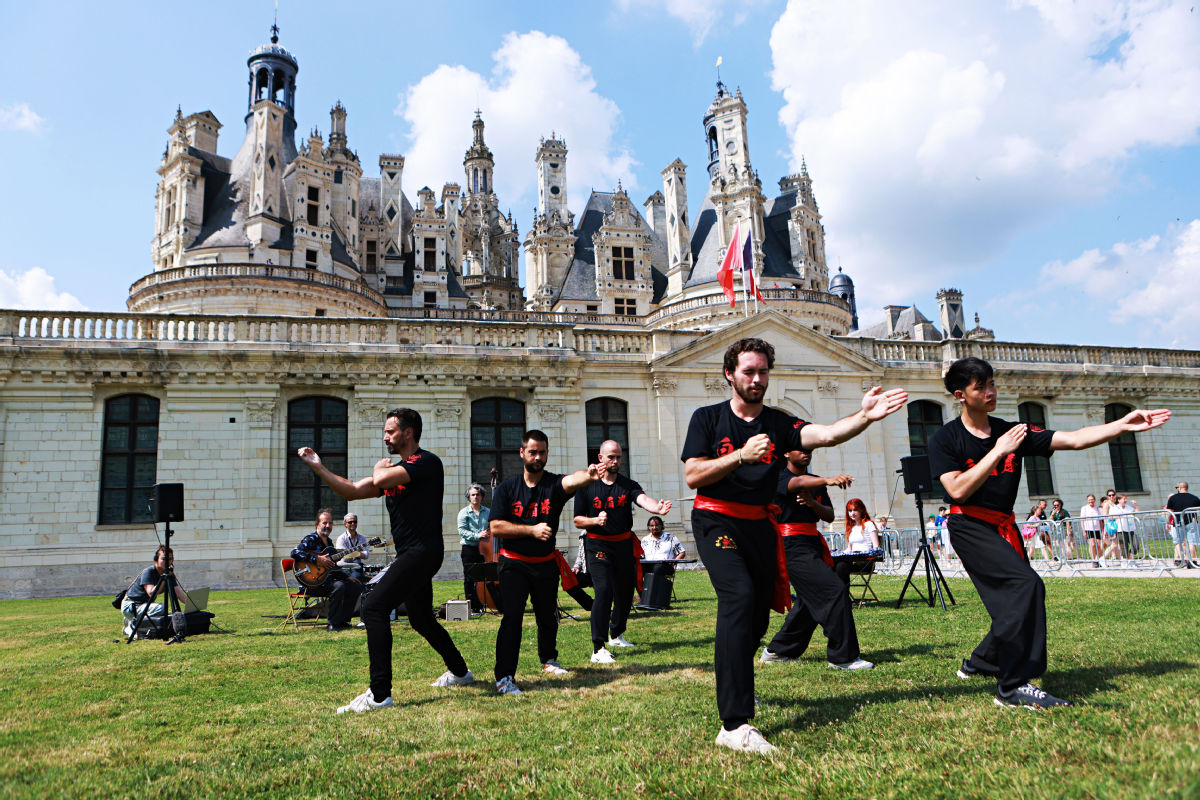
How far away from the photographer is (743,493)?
465cm

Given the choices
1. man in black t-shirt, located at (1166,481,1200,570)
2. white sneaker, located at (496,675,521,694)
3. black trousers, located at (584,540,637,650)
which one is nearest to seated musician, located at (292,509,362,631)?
black trousers, located at (584,540,637,650)

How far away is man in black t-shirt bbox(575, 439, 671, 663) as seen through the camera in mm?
7449

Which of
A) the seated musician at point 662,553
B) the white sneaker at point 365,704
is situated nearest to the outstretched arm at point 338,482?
the white sneaker at point 365,704

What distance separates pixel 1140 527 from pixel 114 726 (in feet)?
54.6

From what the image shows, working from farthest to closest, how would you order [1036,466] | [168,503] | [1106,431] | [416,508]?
[1036,466] → [168,503] → [416,508] → [1106,431]

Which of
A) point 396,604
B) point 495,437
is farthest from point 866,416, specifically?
point 495,437

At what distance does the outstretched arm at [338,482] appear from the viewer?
5.16 m

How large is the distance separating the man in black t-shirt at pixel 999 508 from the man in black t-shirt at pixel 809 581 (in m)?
1.02

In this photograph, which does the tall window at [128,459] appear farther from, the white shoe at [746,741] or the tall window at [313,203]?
the tall window at [313,203]

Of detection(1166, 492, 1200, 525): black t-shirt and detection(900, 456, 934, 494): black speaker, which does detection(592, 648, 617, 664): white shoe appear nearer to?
detection(900, 456, 934, 494): black speaker

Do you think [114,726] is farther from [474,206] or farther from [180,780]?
[474,206]

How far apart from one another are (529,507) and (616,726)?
7.53 ft

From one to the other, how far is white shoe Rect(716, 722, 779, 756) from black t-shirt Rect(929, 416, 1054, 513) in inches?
81.1

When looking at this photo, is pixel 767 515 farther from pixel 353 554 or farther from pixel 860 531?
pixel 353 554
